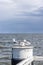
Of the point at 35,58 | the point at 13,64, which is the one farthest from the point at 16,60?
the point at 35,58

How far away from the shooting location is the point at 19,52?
15.3m

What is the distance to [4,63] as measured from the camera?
3612 centimetres

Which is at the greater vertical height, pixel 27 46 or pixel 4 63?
pixel 27 46

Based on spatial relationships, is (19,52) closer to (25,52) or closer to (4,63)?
(25,52)

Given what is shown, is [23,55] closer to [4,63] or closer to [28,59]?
[28,59]

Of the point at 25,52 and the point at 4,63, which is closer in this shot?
the point at 25,52

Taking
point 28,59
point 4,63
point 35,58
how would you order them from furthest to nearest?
point 4,63
point 35,58
point 28,59

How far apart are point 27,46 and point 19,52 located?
553 millimetres

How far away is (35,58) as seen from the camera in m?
15.7

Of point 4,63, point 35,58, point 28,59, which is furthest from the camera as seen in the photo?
point 4,63

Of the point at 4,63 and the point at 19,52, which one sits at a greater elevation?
the point at 19,52

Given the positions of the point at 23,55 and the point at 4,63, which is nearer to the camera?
the point at 23,55

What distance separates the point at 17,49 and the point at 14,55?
339 mm

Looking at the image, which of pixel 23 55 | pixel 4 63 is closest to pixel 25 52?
pixel 23 55
